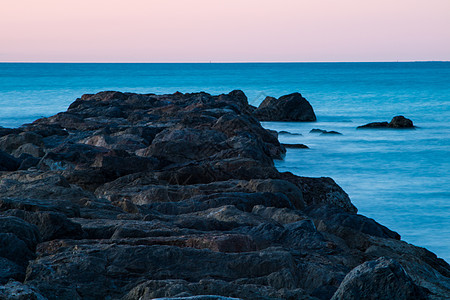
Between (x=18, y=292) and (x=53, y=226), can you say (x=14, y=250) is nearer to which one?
(x=53, y=226)

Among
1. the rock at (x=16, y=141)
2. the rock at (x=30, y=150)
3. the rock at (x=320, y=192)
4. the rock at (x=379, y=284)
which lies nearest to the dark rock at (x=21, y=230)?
the rock at (x=379, y=284)

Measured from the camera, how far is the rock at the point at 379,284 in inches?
142

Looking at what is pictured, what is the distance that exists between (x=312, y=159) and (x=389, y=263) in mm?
15749

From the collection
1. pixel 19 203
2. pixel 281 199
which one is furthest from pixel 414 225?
pixel 19 203

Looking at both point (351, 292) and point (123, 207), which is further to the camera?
point (123, 207)

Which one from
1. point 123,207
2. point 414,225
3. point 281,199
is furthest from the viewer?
point 414,225

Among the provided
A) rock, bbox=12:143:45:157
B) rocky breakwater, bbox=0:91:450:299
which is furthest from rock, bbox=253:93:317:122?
rocky breakwater, bbox=0:91:450:299

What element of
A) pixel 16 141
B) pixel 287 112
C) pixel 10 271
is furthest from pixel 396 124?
pixel 10 271

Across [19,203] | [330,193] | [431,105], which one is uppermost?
[19,203]

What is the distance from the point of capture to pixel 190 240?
507 centimetres

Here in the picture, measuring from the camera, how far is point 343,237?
250 inches

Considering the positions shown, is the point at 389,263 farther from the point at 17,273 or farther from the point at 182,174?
the point at 182,174

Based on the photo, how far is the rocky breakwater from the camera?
384 centimetres

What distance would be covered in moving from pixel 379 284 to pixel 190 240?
1.91 m
